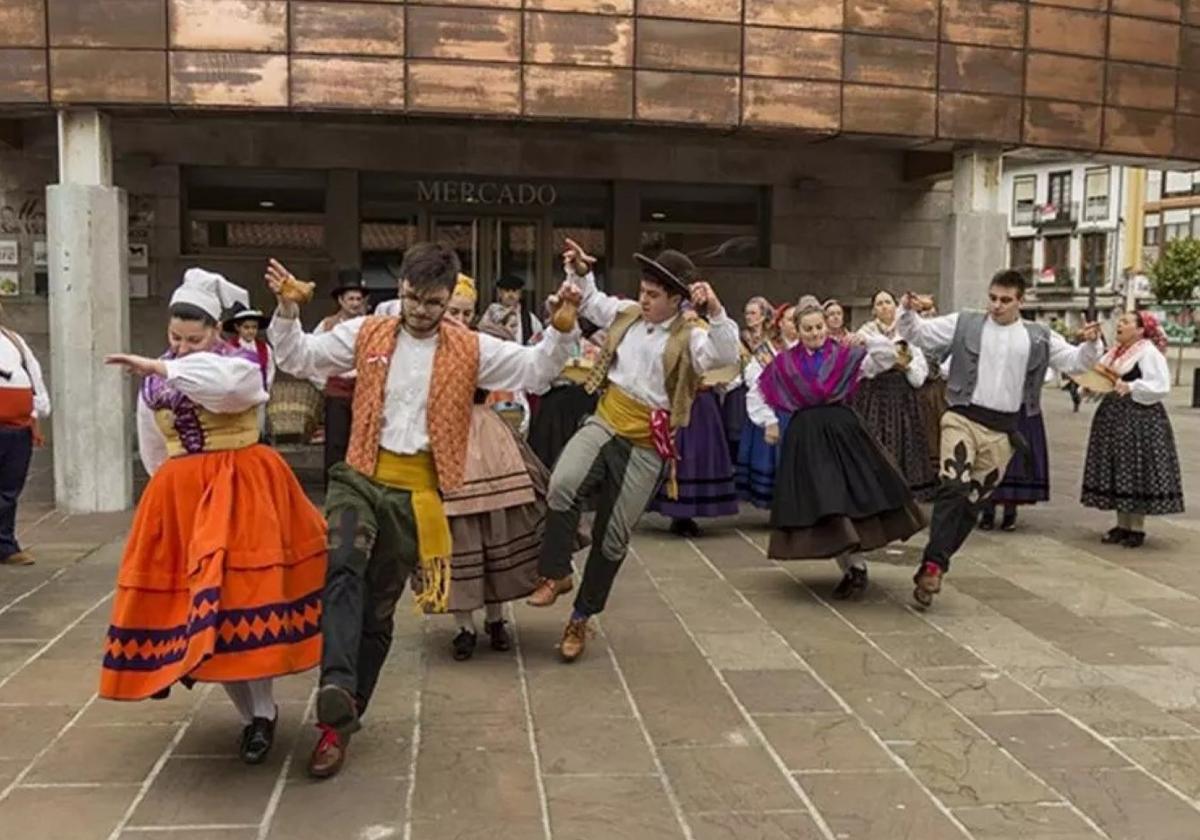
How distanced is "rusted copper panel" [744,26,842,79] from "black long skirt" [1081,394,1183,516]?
327cm

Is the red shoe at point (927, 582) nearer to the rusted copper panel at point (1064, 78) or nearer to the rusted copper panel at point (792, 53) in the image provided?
the rusted copper panel at point (792, 53)

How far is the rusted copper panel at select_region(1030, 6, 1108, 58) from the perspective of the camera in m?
9.73

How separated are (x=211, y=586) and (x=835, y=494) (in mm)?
3636

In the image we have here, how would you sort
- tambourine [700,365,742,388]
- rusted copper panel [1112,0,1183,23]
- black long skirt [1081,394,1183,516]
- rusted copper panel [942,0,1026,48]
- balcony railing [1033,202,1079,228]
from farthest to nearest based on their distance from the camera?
balcony railing [1033,202,1079,228] → rusted copper panel [1112,0,1183,23] → rusted copper panel [942,0,1026,48] → black long skirt [1081,394,1183,516] → tambourine [700,365,742,388]

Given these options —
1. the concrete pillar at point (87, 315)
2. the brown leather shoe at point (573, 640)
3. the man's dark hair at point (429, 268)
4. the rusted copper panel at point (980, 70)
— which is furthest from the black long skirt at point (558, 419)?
the man's dark hair at point (429, 268)

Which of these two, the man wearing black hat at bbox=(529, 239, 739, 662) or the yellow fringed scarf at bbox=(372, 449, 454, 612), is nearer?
the yellow fringed scarf at bbox=(372, 449, 454, 612)

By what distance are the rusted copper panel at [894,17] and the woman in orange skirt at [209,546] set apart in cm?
677

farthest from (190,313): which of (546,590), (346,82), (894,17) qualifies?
(894,17)

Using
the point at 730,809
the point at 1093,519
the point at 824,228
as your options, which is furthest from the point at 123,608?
the point at 824,228

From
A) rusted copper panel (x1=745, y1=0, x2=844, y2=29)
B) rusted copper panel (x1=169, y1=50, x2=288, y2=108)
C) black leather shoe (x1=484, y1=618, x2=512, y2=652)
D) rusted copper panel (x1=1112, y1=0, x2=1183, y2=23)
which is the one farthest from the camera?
rusted copper panel (x1=1112, y1=0, x2=1183, y2=23)

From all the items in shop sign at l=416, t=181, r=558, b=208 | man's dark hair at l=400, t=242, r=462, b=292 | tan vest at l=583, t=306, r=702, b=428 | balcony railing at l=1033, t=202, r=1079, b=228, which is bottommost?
tan vest at l=583, t=306, r=702, b=428

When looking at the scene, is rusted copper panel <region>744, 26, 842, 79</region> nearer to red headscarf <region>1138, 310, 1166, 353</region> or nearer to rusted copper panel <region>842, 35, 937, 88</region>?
rusted copper panel <region>842, 35, 937, 88</region>

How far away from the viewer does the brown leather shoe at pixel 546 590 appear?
5277mm

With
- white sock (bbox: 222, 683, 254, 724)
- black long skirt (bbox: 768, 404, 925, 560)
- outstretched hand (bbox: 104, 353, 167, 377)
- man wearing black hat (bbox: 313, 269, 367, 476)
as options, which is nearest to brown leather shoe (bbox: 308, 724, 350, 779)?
white sock (bbox: 222, 683, 254, 724)
